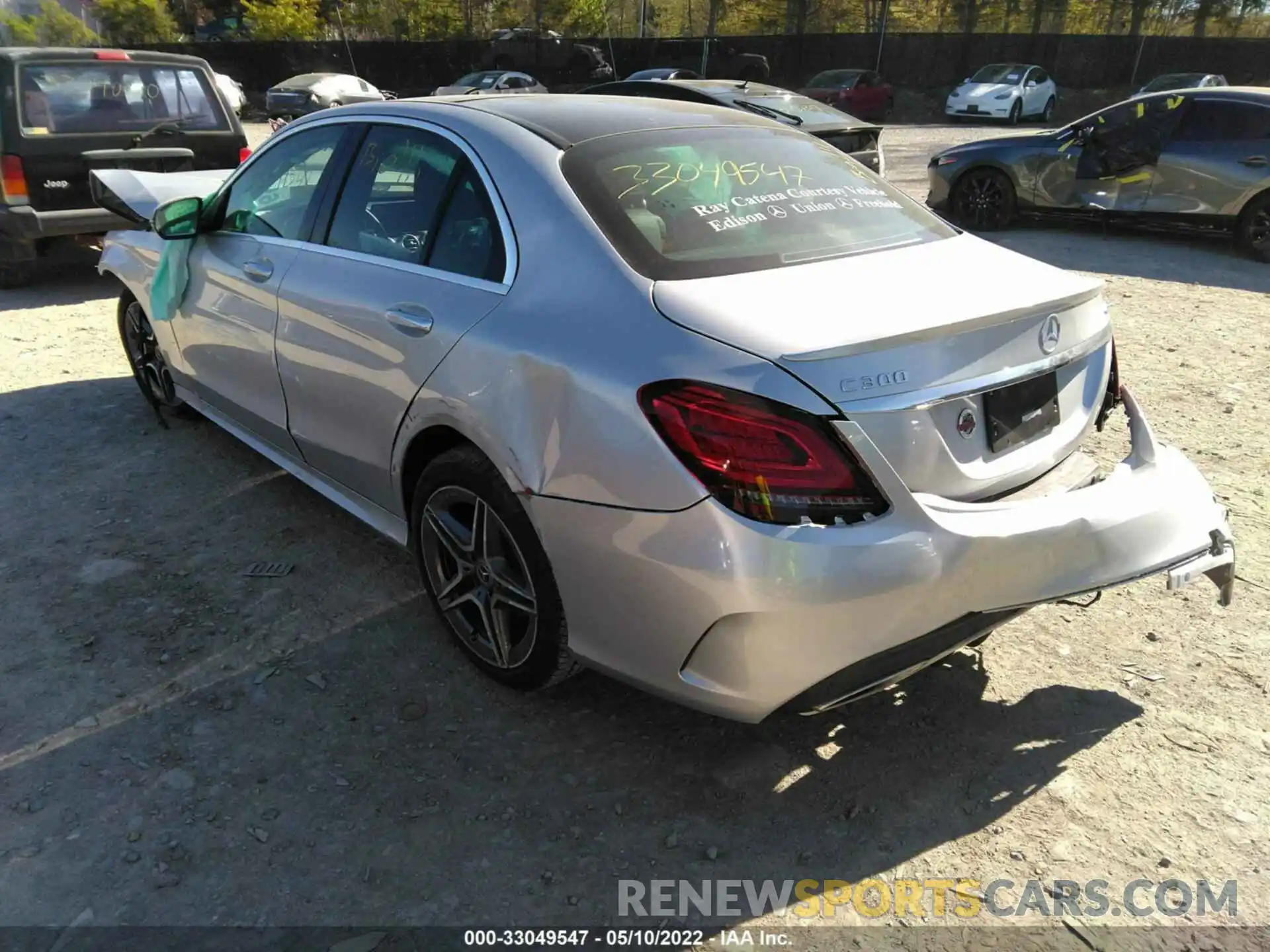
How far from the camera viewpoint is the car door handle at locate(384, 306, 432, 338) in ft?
9.07

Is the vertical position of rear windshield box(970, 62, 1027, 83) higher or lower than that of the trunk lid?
lower

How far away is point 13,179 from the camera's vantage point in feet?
23.3

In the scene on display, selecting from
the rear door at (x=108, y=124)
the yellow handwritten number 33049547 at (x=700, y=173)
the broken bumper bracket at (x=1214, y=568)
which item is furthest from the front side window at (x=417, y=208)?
the rear door at (x=108, y=124)

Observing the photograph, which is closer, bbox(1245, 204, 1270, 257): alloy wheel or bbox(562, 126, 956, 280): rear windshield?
bbox(562, 126, 956, 280): rear windshield

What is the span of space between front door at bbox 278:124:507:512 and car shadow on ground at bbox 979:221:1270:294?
7.18 meters

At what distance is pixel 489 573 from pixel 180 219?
240 centimetres

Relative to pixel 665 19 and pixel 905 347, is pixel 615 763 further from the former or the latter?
pixel 665 19

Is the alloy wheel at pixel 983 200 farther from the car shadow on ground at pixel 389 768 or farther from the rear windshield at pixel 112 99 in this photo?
the car shadow on ground at pixel 389 768

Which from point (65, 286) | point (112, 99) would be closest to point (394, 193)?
point (112, 99)

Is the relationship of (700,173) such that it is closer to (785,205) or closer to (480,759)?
(785,205)

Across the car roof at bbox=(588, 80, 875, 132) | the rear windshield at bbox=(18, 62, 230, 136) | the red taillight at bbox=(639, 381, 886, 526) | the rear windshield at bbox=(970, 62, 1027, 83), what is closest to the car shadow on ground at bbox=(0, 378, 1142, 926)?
the red taillight at bbox=(639, 381, 886, 526)

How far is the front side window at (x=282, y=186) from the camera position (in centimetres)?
352

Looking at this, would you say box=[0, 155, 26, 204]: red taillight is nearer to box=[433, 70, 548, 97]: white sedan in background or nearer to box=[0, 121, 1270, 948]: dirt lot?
box=[0, 121, 1270, 948]: dirt lot

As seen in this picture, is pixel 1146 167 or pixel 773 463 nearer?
pixel 773 463
